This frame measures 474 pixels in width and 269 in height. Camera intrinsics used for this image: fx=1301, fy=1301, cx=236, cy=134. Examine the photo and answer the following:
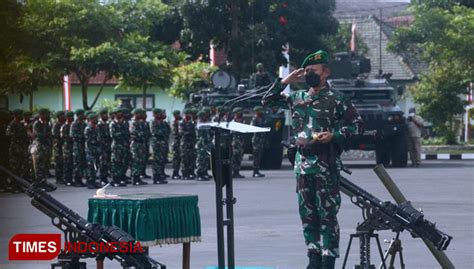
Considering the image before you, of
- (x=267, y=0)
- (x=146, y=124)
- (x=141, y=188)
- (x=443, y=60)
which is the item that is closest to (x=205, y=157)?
(x=146, y=124)

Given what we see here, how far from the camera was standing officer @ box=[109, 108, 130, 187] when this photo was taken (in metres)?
24.8

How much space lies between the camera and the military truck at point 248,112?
2889 cm

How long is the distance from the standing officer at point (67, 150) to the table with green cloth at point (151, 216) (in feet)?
48.4

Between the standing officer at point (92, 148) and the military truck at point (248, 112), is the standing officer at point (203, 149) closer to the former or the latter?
the military truck at point (248, 112)

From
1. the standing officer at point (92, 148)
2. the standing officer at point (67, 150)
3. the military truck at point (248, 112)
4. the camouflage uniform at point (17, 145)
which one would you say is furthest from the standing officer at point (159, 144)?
the camouflage uniform at point (17, 145)

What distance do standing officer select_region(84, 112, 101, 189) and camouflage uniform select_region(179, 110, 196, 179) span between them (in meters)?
2.56

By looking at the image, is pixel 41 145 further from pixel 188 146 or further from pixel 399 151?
pixel 399 151

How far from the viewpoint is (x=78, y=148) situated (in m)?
24.8

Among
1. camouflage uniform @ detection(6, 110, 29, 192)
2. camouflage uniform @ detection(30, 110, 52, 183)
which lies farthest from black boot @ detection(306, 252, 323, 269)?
camouflage uniform @ detection(30, 110, 52, 183)

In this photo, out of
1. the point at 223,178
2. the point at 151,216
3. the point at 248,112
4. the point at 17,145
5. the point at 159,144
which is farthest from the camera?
the point at 248,112

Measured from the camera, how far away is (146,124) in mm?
26125

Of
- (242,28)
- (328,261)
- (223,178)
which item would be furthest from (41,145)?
(242,28)

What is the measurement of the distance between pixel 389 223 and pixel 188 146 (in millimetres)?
16869

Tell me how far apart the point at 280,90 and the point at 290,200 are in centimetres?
1004
